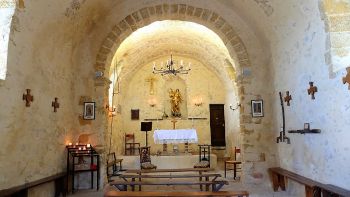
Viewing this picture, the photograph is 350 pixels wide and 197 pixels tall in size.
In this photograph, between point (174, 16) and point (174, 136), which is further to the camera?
point (174, 136)

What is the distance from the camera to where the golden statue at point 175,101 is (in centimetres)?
1121

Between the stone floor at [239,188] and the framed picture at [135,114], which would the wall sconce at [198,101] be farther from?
the stone floor at [239,188]

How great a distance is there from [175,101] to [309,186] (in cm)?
765

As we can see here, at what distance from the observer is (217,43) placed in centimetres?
837

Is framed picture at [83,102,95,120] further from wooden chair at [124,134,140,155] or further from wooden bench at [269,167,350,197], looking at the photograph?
wooden chair at [124,134,140,155]

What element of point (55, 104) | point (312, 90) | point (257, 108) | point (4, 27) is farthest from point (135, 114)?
point (312, 90)

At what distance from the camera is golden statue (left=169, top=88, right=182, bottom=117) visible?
1121 cm

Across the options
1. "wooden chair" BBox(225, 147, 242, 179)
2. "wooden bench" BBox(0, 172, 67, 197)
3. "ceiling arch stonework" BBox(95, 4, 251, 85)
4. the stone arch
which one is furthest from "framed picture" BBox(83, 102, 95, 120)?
"wooden chair" BBox(225, 147, 242, 179)

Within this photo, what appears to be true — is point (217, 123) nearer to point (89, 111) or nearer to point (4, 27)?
point (89, 111)

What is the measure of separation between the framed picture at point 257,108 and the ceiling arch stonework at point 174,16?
777 millimetres

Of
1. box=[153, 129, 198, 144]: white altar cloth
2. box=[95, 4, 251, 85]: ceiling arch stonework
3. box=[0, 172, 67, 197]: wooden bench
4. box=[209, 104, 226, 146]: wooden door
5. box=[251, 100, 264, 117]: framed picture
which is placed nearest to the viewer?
box=[0, 172, 67, 197]: wooden bench

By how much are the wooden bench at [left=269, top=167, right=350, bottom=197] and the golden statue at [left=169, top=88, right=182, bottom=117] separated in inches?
236

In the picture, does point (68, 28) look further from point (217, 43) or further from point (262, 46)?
point (217, 43)

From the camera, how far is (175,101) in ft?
36.9
